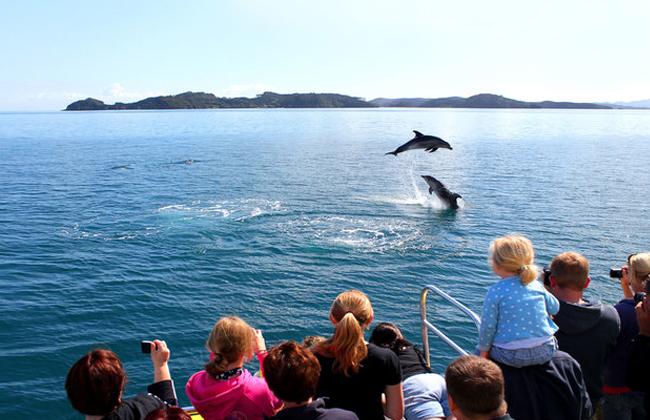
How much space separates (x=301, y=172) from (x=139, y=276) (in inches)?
1175

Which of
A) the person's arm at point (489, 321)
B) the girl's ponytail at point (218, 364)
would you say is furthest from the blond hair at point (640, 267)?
the girl's ponytail at point (218, 364)

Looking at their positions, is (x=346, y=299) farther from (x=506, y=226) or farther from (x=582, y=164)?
(x=582, y=164)

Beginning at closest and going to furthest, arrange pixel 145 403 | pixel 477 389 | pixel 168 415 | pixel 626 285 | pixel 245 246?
pixel 168 415, pixel 477 389, pixel 145 403, pixel 626 285, pixel 245 246

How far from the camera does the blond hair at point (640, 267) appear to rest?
19.0ft

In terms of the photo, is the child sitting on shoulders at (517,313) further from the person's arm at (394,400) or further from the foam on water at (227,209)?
the foam on water at (227,209)

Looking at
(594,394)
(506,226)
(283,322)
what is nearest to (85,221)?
(283,322)

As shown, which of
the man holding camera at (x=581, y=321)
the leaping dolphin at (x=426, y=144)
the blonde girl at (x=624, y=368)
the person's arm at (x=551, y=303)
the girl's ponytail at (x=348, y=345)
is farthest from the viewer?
the leaping dolphin at (x=426, y=144)

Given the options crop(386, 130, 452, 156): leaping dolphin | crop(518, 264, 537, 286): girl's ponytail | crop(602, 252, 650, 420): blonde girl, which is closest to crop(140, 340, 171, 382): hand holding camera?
crop(518, 264, 537, 286): girl's ponytail

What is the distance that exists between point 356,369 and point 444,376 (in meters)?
0.84

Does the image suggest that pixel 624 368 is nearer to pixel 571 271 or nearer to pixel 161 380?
pixel 571 271

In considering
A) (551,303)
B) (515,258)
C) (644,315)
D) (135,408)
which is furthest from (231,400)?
(644,315)

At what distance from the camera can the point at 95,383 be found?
395 centimetres

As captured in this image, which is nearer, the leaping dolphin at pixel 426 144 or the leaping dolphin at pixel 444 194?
the leaping dolphin at pixel 426 144

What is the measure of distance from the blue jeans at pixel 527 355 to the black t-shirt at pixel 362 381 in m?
1.01
